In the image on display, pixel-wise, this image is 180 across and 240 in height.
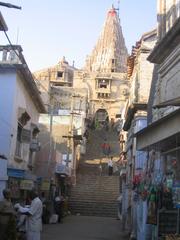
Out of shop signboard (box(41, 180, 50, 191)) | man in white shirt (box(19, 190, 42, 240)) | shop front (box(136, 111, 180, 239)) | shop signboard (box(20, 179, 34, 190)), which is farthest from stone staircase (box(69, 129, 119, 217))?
man in white shirt (box(19, 190, 42, 240))

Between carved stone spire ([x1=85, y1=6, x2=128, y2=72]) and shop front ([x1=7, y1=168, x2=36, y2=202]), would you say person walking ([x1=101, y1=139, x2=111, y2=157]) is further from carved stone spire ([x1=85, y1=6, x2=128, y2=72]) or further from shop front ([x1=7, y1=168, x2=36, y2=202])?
shop front ([x1=7, y1=168, x2=36, y2=202])

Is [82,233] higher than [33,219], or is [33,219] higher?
[33,219]

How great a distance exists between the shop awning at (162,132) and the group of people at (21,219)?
280 cm

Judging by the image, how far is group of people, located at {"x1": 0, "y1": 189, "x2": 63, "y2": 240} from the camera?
8375 millimetres

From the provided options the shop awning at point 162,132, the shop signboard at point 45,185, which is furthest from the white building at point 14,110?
the shop awning at point 162,132

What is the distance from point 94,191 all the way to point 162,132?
24.7 meters

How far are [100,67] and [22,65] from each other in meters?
56.1

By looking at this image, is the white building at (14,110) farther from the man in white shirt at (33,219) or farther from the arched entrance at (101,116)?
the arched entrance at (101,116)

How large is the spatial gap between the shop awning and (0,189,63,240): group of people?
9.20 ft

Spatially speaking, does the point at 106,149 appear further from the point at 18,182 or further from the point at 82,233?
the point at 18,182

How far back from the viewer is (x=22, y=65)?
56.9 ft

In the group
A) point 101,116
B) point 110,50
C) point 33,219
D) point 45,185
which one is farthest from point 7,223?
point 110,50

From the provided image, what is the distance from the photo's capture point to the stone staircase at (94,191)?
30.6 m

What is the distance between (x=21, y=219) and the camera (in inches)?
430
